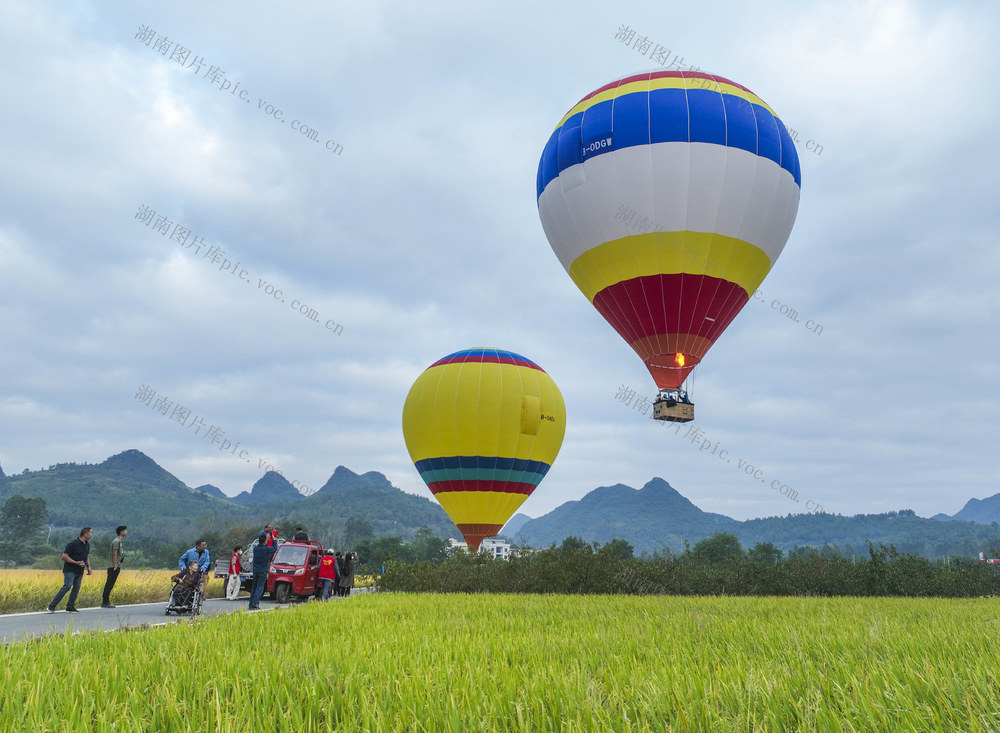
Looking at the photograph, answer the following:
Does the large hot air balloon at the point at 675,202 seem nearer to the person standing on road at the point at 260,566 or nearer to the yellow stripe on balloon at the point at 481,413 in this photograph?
the yellow stripe on balloon at the point at 481,413

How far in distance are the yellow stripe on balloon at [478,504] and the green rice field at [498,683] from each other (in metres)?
26.4

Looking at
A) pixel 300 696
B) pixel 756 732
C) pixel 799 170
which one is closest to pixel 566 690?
pixel 756 732

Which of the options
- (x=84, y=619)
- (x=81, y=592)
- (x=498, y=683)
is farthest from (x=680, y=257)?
(x=81, y=592)

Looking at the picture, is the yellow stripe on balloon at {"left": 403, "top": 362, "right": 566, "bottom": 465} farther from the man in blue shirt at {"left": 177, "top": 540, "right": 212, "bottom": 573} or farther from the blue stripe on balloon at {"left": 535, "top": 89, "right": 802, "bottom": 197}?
the man in blue shirt at {"left": 177, "top": 540, "right": 212, "bottom": 573}

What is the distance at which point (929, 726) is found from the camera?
299cm

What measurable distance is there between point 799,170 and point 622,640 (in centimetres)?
2123

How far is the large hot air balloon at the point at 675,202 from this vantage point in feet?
65.2

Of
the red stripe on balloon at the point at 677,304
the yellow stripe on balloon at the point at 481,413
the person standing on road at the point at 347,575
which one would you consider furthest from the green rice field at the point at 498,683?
the yellow stripe on balloon at the point at 481,413

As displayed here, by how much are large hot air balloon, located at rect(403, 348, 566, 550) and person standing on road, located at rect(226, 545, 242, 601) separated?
13.8 metres

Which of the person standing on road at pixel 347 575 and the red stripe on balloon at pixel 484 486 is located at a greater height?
the red stripe on balloon at pixel 484 486

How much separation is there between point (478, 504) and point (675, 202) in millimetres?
19820

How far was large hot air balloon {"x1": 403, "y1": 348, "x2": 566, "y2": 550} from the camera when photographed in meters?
32.4

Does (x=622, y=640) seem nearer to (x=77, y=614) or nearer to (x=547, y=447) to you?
(x=77, y=614)

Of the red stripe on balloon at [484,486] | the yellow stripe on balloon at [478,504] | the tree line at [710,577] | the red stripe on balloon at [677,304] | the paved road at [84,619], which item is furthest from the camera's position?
the yellow stripe on balloon at [478,504]
